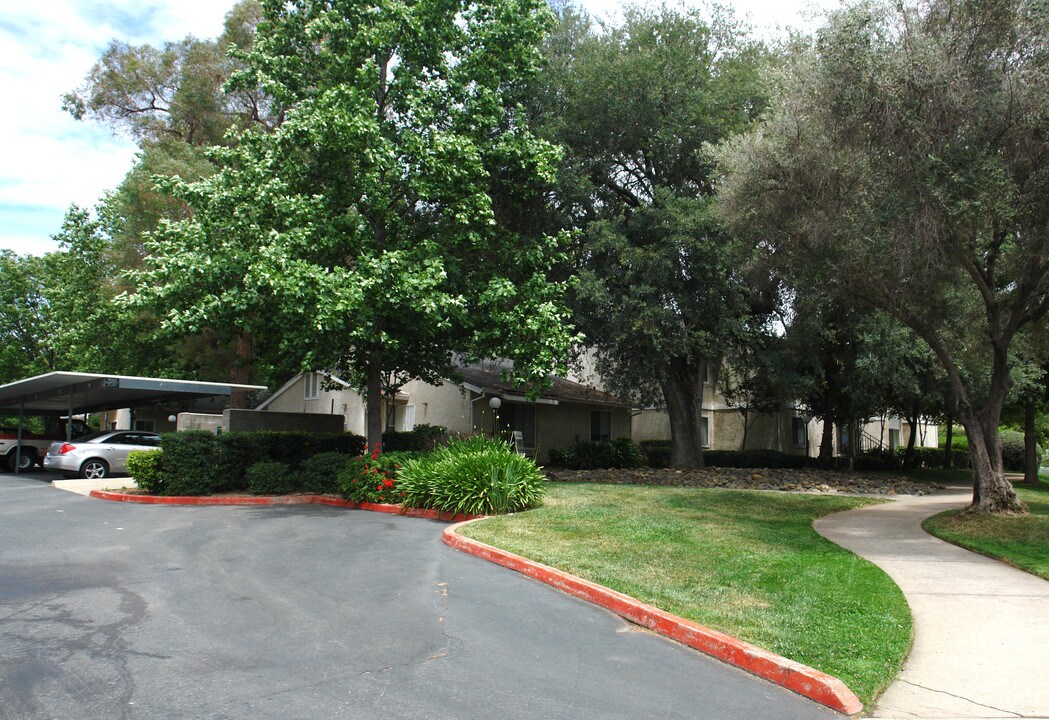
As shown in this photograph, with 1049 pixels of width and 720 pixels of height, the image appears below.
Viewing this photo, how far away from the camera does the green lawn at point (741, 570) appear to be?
613 centimetres

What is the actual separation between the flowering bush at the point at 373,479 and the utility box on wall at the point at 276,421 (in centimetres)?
445

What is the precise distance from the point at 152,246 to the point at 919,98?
43.9 feet

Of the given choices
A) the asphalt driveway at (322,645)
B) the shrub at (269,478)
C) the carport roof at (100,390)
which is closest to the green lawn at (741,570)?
the asphalt driveway at (322,645)

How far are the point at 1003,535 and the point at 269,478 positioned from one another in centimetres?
1300

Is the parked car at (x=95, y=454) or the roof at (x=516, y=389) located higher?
the roof at (x=516, y=389)

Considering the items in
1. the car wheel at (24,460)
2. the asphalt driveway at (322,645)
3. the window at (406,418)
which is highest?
the window at (406,418)

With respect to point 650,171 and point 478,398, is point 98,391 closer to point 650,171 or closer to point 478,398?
point 478,398

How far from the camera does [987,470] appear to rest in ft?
43.9

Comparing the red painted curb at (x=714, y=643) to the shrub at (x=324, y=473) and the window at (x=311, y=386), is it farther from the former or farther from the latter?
the window at (x=311, y=386)

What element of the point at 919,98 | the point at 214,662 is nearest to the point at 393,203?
the point at 919,98

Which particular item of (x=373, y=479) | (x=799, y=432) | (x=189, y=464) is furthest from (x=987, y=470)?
(x=799, y=432)

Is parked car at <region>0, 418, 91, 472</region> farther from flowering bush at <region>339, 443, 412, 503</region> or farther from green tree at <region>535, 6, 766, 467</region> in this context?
green tree at <region>535, 6, 766, 467</region>

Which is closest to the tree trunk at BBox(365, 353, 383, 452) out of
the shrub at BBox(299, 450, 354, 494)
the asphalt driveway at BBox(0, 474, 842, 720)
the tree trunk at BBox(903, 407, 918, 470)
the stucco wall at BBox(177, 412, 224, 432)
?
the shrub at BBox(299, 450, 354, 494)

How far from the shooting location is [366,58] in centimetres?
1552
